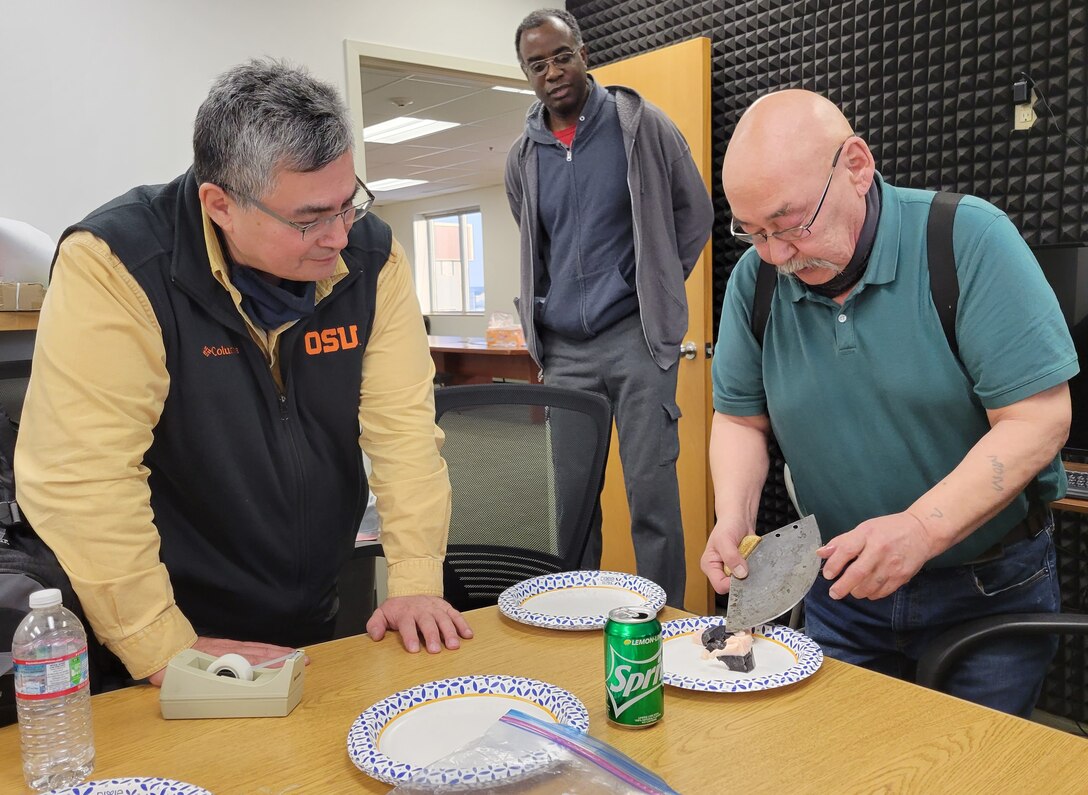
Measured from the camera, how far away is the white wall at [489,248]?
44.2 ft

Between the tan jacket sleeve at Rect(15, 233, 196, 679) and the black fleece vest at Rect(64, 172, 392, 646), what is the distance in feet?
0.16

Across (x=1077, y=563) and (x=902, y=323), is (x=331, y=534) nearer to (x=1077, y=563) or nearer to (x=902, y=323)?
(x=902, y=323)

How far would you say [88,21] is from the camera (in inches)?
125

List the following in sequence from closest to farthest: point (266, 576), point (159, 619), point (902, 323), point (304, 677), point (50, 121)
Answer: point (304, 677), point (159, 619), point (902, 323), point (266, 576), point (50, 121)

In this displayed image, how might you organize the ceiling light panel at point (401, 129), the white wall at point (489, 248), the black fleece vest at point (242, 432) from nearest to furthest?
the black fleece vest at point (242, 432) → the ceiling light panel at point (401, 129) → the white wall at point (489, 248)

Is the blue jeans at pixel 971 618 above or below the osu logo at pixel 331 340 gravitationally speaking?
below

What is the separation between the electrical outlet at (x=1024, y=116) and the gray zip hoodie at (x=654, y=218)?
990mm

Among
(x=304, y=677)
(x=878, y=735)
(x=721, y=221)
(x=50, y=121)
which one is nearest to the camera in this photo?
(x=878, y=735)

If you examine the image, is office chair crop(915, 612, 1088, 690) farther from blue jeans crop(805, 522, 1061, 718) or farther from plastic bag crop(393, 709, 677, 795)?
plastic bag crop(393, 709, 677, 795)

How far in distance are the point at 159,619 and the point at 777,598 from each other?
87 centimetres

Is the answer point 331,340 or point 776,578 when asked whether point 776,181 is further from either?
point 331,340

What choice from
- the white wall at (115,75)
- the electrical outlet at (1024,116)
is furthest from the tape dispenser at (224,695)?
the electrical outlet at (1024,116)

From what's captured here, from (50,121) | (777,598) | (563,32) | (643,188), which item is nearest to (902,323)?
(777,598)

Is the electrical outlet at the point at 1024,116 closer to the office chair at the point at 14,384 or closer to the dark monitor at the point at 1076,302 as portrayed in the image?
the dark monitor at the point at 1076,302
